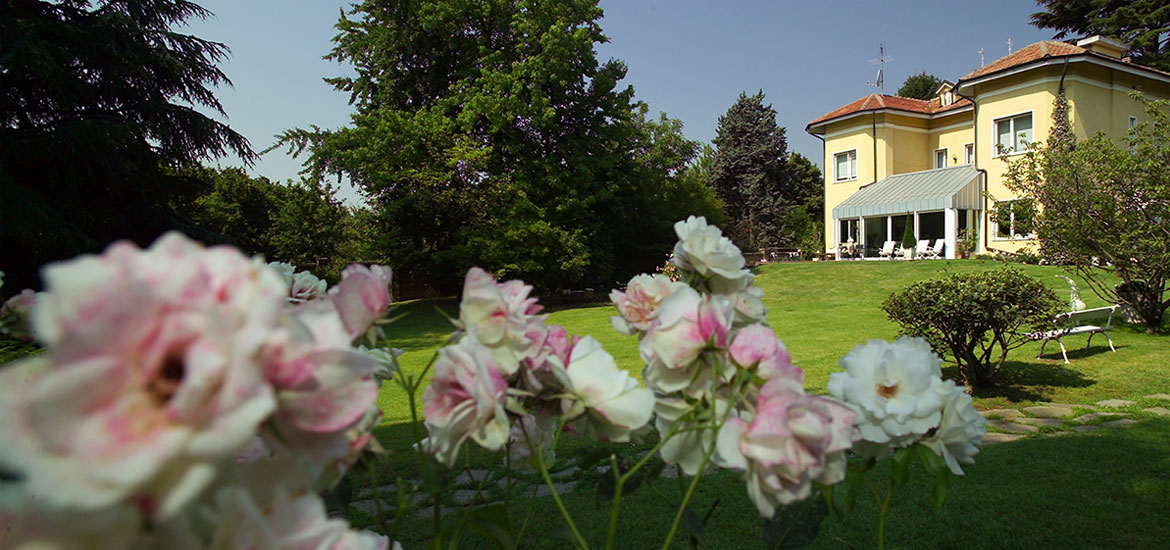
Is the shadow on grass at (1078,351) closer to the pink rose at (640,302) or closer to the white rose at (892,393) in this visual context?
the white rose at (892,393)

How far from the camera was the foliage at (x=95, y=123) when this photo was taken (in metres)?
10.2

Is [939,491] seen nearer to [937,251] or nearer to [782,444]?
[782,444]

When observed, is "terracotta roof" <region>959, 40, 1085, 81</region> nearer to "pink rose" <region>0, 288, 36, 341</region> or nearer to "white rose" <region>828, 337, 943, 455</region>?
"white rose" <region>828, 337, 943, 455</region>

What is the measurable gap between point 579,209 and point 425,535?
16278mm

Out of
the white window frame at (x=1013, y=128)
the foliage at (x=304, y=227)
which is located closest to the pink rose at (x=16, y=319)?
the foliage at (x=304, y=227)

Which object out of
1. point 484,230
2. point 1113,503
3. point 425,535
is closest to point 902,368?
point 425,535

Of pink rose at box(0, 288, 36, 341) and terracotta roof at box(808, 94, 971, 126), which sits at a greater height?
terracotta roof at box(808, 94, 971, 126)

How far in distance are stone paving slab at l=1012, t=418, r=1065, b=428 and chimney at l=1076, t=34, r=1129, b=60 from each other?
19213 millimetres

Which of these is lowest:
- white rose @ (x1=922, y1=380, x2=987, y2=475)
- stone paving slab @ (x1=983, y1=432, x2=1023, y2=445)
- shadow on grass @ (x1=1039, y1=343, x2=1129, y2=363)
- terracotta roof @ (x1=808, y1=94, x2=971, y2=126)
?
shadow on grass @ (x1=1039, y1=343, x2=1129, y2=363)

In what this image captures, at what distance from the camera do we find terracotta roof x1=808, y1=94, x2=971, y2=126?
23125mm

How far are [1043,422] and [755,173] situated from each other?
2824cm

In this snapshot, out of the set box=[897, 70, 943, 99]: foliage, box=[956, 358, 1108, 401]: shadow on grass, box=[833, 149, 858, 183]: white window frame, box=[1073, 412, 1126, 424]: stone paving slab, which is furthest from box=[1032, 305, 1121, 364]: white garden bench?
box=[897, 70, 943, 99]: foliage

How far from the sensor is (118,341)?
1.14ft

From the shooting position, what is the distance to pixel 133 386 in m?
0.35
